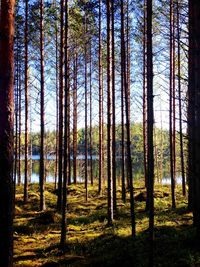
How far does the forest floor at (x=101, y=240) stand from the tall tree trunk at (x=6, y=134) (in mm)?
3179

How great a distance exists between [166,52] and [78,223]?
14.6m

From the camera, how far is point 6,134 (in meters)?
6.57

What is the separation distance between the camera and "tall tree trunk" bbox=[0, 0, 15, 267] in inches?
249

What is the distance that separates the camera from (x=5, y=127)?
6.56 m

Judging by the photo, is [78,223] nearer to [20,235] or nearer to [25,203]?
[20,235]

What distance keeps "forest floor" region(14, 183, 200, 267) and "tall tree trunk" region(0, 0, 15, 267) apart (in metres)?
3.18

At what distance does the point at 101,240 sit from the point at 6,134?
6228 millimetres

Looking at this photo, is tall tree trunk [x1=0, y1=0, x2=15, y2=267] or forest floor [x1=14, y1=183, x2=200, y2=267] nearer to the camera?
tall tree trunk [x1=0, y1=0, x2=15, y2=267]

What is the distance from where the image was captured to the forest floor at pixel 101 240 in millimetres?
8641

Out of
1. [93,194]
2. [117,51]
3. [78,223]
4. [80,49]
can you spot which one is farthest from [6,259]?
[80,49]

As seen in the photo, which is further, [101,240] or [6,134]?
[101,240]

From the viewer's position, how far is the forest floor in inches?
340

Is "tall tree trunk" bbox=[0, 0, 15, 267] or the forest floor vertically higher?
"tall tree trunk" bbox=[0, 0, 15, 267]

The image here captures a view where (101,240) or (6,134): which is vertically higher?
(6,134)
